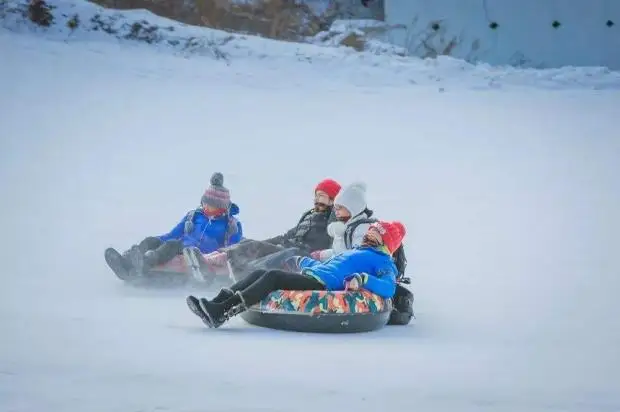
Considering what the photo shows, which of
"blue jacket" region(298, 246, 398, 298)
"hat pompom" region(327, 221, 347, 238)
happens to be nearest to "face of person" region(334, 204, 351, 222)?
"hat pompom" region(327, 221, 347, 238)

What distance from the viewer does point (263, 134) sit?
47.0ft

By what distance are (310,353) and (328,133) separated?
28.6 ft

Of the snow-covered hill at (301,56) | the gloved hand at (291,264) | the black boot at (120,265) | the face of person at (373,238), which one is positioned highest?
the snow-covered hill at (301,56)

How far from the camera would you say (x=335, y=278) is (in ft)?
20.8

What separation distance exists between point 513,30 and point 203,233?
9.35 m

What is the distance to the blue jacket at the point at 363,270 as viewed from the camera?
6.33 meters

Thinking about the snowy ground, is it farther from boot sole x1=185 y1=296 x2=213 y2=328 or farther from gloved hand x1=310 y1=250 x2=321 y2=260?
gloved hand x1=310 y1=250 x2=321 y2=260

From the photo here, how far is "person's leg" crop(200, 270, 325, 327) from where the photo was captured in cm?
617

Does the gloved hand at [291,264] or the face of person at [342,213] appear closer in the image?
the face of person at [342,213]

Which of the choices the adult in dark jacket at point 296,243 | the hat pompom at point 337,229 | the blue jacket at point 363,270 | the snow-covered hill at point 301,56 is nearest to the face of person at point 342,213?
the hat pompom at point 337,229

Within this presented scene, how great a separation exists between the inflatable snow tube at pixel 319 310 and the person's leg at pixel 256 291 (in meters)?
0.05

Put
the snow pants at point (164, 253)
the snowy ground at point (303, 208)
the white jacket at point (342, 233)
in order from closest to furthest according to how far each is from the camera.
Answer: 1. the snowy ground at point (303, 208)
2. the white jacket at point (342, 233)
3. the snow pants at point (164, 253)

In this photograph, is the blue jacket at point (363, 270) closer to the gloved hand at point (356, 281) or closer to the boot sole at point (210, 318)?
the gloved hand at point (356, 281)

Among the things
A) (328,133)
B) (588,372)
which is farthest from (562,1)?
(588,372)
